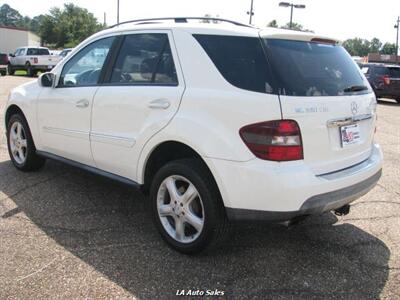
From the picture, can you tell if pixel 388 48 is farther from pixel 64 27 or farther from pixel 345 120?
pixel 345 120

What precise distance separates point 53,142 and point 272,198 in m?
2.79

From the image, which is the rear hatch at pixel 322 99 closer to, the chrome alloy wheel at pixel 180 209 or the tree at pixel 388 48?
the chrome alloy wheel at pixel 180 209

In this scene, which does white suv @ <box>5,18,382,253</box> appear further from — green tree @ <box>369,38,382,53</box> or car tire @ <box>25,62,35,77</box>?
green tree @ <box>369,38,382,53</box>

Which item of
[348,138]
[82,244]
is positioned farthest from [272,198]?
[82,244]

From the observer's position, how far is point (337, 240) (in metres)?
3.97

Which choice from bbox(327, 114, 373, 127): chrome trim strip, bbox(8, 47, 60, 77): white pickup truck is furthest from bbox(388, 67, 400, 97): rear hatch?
bbox(8, 47, 60, 77): white pickup truck

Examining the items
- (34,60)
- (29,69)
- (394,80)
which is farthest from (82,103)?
(29,69)

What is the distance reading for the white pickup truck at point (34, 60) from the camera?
28469mm

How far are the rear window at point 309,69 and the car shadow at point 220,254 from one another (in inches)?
47.8

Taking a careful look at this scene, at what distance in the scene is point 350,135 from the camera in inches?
137

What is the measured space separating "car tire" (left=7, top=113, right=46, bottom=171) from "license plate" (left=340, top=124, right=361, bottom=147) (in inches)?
141

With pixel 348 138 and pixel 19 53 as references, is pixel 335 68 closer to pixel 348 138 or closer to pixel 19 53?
pixel 348 138

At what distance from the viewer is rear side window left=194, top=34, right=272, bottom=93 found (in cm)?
315

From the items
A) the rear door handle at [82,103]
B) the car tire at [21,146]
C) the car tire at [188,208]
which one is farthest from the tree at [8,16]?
the car tire at [188,208]
